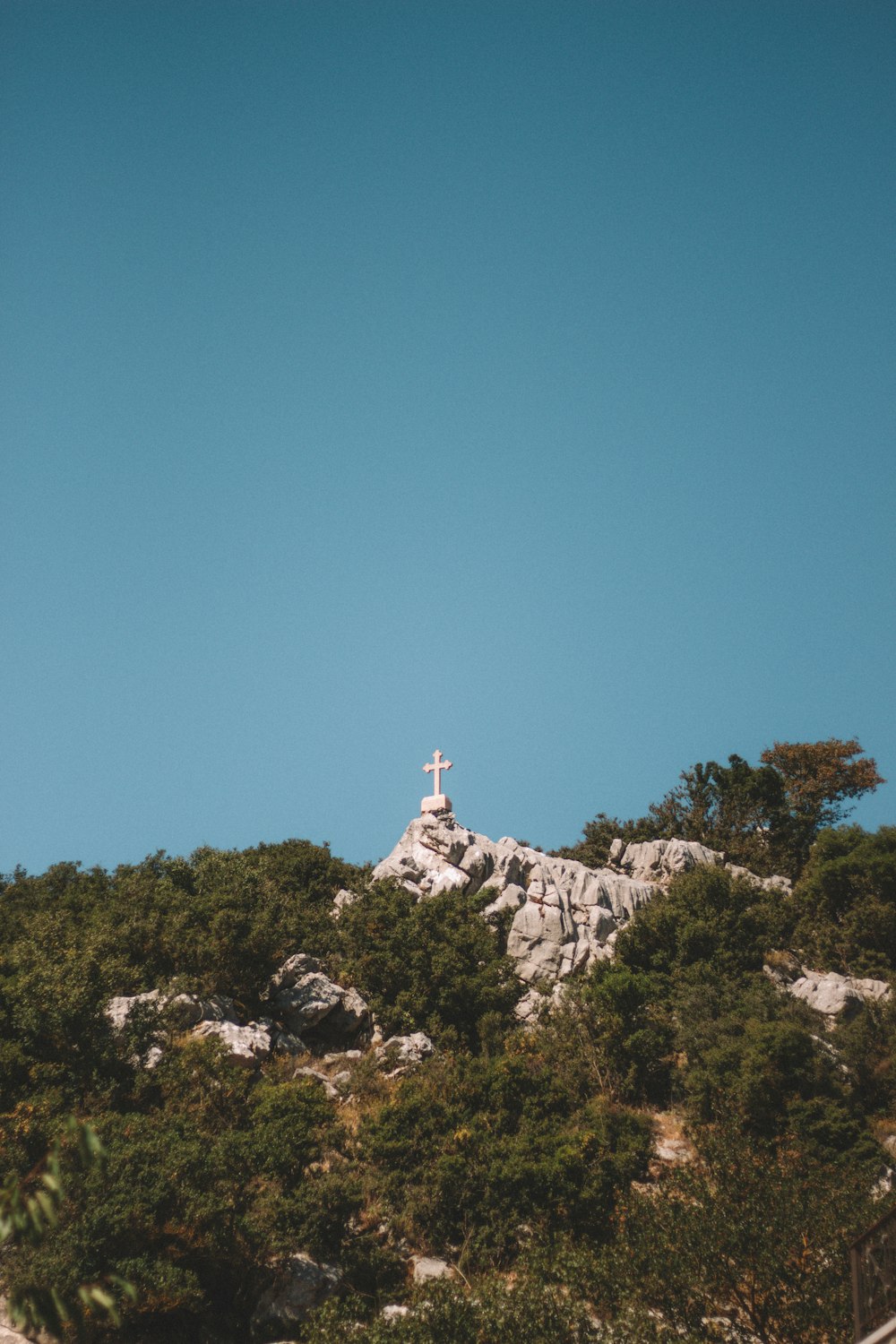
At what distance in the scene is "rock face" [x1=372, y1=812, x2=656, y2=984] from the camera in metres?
38.7

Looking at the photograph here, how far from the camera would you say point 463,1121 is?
23188 mm

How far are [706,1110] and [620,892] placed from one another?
17.7m

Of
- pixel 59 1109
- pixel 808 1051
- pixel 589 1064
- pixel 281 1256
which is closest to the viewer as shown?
pixel 281 1256

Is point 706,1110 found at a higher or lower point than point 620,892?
lower

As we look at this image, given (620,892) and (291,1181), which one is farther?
(620,892)

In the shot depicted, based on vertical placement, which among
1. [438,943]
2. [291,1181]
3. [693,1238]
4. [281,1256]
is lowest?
[693,1238]

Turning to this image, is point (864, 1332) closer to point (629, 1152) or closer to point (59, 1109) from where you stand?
point (629, 1152)

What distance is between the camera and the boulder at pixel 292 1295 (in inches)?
696

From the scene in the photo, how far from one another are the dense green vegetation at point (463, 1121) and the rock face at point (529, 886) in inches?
92.9

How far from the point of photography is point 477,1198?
69.5 ft

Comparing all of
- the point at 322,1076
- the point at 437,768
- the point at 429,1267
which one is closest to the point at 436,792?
the point at 437,768

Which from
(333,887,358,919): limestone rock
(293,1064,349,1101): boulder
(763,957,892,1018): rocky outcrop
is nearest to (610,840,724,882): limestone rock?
(763,957,892,1018): rocky outcrop

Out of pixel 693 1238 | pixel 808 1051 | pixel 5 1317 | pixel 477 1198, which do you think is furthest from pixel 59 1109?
pixel 808 1051

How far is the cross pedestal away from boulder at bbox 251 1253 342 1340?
29.1 m
